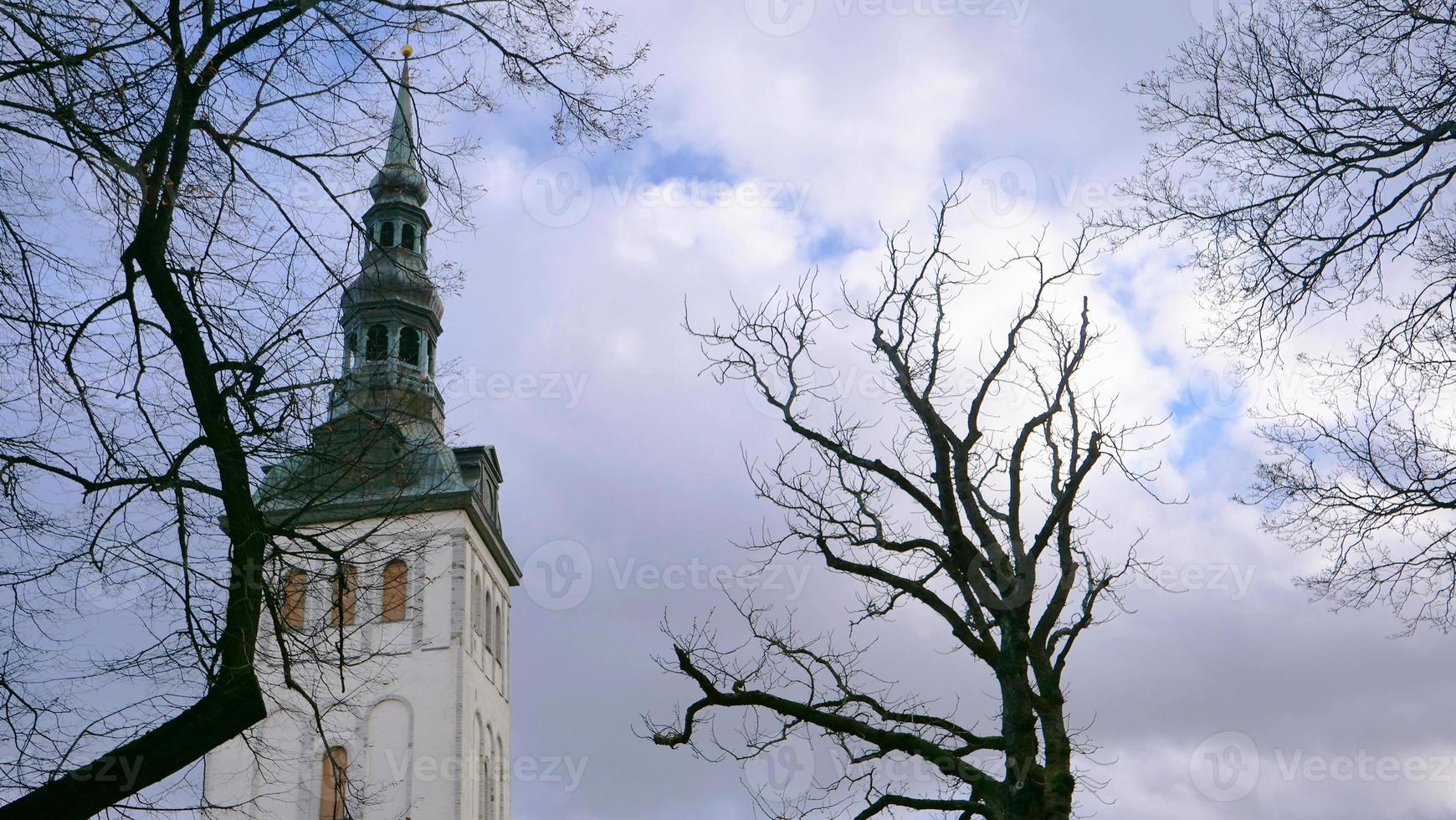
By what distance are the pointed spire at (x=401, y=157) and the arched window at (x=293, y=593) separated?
6.81 feet

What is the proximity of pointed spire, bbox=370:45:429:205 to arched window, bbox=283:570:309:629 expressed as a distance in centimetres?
208

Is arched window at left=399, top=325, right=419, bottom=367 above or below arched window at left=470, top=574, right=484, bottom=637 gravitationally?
above

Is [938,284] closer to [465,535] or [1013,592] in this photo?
[1013,592]

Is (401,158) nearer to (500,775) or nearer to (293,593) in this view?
(293,593)

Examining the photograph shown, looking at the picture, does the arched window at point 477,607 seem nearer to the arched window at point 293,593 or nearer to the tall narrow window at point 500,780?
the tall narrow window at point 500,780

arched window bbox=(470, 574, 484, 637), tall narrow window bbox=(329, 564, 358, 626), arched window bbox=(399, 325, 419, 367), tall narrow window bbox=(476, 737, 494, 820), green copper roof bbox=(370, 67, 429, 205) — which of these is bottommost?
tall narrow window bbox=(329, 564, 358, 626)

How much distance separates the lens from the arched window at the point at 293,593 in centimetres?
805

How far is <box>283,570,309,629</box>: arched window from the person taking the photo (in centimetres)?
805

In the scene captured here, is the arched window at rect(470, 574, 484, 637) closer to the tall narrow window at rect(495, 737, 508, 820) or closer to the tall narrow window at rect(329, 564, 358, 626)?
the tall narrow window at rect(495, 737, 508, 820)

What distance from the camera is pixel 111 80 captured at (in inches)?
270

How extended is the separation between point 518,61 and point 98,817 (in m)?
Answer: 4.26

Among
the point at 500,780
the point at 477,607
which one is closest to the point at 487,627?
the point at 477,607

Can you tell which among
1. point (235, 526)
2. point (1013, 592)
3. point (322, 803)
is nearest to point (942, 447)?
Answer: point (1013, 592)

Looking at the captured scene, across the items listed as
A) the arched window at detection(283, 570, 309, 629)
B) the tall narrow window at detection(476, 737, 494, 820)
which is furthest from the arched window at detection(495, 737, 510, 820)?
the arched window at detection(283, 570, 309, 629)
